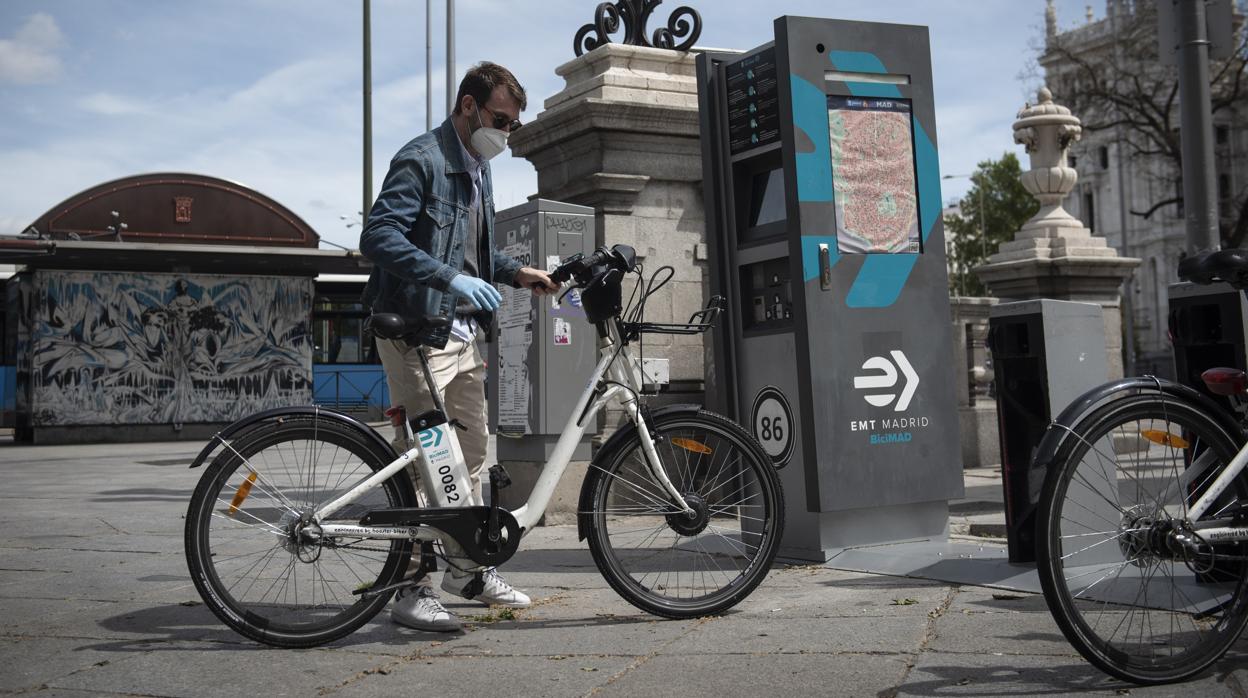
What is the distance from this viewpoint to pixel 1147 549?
3.61 meters

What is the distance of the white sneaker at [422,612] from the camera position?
4.46 meters

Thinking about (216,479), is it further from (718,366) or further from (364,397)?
(364,397)

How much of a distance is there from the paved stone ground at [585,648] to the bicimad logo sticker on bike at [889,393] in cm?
73

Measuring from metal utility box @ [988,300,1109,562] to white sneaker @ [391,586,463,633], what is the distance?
2481 millimetres

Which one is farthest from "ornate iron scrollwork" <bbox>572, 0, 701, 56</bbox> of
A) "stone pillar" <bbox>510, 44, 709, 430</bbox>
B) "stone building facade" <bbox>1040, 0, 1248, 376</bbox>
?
"stone building facade" <bbox>1040, 0, 1248, 376</bbox>

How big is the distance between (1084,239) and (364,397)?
15.9 m

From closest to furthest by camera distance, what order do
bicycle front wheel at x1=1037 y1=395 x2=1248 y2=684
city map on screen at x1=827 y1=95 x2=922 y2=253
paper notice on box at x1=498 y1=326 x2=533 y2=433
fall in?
1. bicycle front wheel at x1=1037 y1=395 x2=1248 y2=684
2. city map on screen at x1=827 y1=95 x2=922 y2=253
3. paper notice on box at x1=498 y1=326 x2=533 y2=433

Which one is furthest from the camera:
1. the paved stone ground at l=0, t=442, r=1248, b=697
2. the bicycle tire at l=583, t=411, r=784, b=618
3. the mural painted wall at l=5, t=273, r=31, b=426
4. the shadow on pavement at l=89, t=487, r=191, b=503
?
the mural painted wall at l=5, t=273, r=31, b=426

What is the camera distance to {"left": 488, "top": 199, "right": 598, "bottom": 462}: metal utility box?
7.87 m

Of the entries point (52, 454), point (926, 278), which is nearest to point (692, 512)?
point (926, 278)

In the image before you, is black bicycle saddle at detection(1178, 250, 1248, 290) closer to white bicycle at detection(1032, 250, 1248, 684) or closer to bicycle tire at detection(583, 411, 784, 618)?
white bicycle at detection(1032, 250, 1248, 684)

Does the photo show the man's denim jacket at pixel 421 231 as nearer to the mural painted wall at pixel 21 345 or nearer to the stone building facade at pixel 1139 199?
the mural painted wall at pixel 21 345

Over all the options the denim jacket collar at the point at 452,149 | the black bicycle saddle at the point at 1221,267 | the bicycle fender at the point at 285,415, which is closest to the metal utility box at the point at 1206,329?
the black bicycle saddle at the point at 1221,267

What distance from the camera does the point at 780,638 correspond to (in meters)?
4.24
